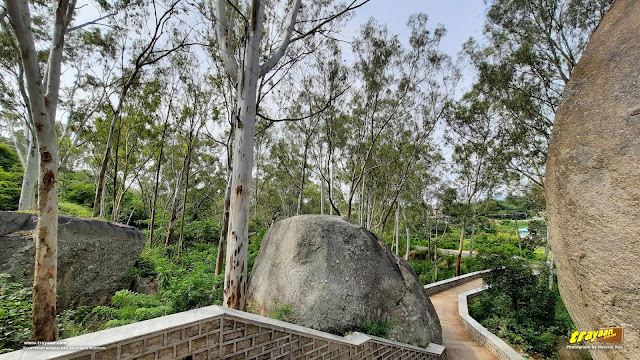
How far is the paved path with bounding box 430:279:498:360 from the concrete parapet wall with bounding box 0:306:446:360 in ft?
18.2

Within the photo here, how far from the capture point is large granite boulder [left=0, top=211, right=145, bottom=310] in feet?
16.9

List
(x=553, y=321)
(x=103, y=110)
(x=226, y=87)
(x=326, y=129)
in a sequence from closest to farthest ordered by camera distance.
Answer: (x=553, y=321)
(x=226, y=87)
(x=103, y=110)
(x=326, y=129)

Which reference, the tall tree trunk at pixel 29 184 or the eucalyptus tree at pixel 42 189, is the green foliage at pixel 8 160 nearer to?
the tall tree trunk at pixel 29 184

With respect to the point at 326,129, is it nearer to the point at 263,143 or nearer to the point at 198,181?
the point at 263,143

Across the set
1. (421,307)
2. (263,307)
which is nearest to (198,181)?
(263,307)

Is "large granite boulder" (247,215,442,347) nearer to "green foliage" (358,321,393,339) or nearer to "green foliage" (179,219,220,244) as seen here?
"green foliage" (358,321,393,339)

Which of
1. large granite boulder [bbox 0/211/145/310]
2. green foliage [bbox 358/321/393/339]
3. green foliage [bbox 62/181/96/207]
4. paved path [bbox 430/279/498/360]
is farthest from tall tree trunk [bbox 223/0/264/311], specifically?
green foliage [bbox 62/181/96/207]

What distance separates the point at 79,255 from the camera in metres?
5.93

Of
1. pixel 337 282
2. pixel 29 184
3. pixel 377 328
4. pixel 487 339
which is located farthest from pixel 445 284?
pixel 29 184

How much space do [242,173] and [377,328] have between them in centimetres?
410

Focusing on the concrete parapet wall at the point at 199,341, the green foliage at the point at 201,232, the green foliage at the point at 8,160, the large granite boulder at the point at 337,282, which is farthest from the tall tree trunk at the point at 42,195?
the green foliage at the point at 8,160

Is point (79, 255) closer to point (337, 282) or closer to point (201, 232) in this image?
point (337, 282)

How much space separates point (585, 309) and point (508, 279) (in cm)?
750

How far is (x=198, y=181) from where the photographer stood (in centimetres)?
2162
